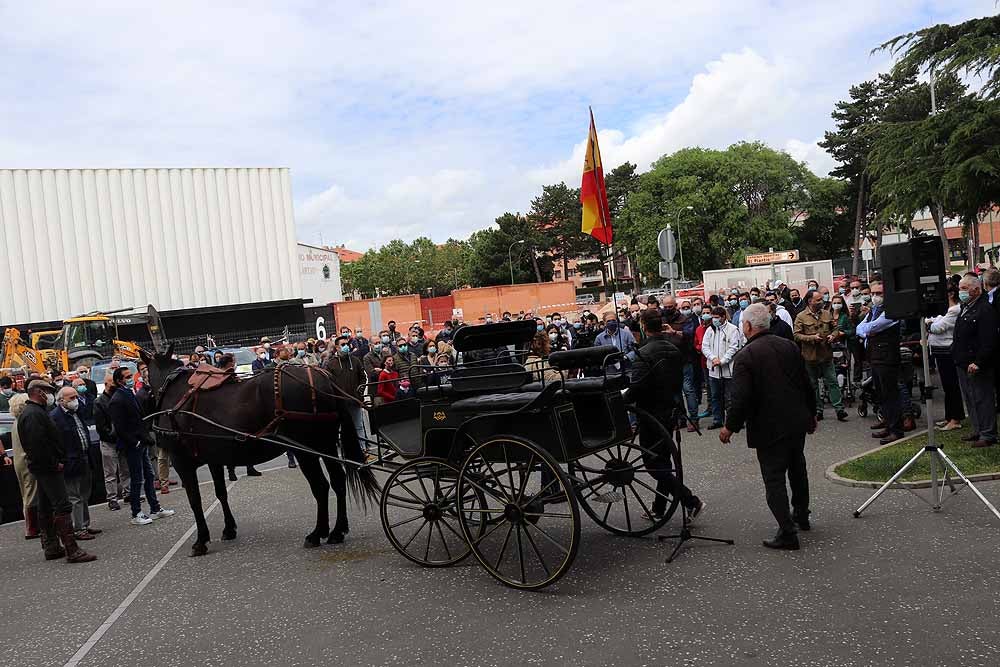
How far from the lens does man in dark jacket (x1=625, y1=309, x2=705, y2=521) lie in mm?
6648

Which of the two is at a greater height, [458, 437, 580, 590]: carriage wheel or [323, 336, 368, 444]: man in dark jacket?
[323, 336, 368, 444]: man in dark jacket

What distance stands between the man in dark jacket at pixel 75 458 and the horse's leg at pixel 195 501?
1.61m

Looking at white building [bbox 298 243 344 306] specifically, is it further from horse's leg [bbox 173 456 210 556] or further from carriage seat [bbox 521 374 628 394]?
carriage seat [bbox 521 374 628 394]

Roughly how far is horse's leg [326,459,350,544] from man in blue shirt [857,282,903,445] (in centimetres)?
632

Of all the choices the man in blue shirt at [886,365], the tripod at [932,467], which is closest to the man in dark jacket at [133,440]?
the tripod at [932,467]

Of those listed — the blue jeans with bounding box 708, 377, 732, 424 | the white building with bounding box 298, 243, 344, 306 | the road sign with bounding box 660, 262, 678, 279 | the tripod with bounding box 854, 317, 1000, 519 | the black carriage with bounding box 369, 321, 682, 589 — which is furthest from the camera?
the white building with bounding box 298, 243, 344, 306

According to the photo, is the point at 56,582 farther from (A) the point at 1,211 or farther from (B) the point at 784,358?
(A) the point at 1,211

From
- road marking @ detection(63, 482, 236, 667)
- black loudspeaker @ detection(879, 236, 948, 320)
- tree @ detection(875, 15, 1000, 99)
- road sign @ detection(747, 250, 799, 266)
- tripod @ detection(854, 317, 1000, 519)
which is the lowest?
road marking @ detection(63, 482, 236, 667)

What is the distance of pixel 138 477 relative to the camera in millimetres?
9508

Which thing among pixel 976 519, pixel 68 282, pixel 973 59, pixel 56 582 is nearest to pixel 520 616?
pixel 976 519

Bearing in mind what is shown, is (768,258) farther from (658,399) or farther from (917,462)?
(658,399)

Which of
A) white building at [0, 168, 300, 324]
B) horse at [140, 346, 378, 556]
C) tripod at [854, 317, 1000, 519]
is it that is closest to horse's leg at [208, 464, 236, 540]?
horse at [140, 346, 378, 556]

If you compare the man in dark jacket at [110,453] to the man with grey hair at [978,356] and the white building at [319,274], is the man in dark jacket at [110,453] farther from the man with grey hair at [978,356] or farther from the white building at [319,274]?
the white building at [319,274]

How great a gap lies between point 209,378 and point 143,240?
41.6 metres
